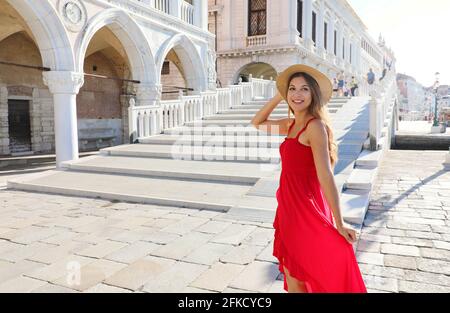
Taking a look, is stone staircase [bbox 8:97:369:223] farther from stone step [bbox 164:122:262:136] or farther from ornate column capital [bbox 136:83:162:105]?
ornate column capital [bbox 136:83:162:105]

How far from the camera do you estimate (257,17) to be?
952 inches

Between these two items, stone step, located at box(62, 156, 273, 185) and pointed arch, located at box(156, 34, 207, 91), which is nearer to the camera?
stone step, located at box(62, 156, 273, 185)

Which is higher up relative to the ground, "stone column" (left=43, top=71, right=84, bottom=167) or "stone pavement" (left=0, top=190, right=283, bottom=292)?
"stone column" (left=43, top=71, right=84, bottom=167)

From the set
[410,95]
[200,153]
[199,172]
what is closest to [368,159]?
[199,172]

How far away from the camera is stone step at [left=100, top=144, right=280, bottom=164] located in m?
7.66

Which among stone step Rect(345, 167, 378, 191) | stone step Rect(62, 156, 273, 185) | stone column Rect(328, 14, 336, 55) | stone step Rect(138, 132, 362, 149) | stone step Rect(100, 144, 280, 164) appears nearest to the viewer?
stone step Rect(345, 167, 378, 191)

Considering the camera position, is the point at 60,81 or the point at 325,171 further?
the point at 60,81

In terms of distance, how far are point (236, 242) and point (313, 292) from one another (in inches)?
77.7

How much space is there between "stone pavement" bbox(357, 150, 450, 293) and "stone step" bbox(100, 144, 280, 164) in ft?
7.57

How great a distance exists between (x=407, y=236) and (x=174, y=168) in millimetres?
4571

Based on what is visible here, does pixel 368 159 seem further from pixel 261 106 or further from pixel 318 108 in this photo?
pixel 261 106

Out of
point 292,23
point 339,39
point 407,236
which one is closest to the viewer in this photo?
point 407,236

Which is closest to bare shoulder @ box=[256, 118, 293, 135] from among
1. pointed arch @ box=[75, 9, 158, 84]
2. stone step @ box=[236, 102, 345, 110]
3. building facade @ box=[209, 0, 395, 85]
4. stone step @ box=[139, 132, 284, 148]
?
stone step @ box=[139, 132, 284, 148]

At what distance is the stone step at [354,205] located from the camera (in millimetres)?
4496
